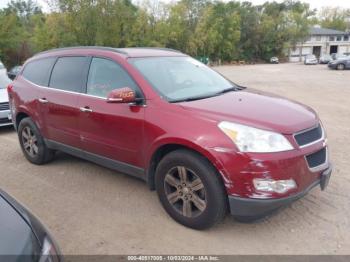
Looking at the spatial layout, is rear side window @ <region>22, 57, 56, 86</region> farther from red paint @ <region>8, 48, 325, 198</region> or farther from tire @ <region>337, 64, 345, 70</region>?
tire @ <region>337, 64, 345, 70</region>

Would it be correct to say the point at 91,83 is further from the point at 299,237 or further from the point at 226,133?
the point at 299,237

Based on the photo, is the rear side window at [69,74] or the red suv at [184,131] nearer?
the red suv at [184,131]

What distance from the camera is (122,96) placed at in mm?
3604

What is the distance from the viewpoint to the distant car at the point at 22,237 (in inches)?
71.8

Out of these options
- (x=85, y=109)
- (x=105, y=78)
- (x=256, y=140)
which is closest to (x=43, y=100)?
(x=85, y=109)

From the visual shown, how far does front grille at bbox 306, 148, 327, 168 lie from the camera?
3224mm

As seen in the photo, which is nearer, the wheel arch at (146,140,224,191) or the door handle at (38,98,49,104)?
the wheel arch at (146,140,224,191)

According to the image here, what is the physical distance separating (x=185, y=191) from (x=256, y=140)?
0.89 metres

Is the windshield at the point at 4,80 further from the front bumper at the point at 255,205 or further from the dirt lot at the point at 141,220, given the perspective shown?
the front bumper at the point at 255,205

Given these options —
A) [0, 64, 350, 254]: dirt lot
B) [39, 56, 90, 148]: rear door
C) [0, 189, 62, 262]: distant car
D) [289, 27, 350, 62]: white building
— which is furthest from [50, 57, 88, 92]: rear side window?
[289, 27, 350, 62]: white building

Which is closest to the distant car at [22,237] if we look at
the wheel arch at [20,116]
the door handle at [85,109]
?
the door handle at [85,109]

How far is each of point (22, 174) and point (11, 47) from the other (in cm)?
3239

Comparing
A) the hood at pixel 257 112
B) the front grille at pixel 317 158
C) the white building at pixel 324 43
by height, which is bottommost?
the white building at pixel 324 43

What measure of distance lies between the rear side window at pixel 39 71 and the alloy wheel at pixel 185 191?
2.68 m
